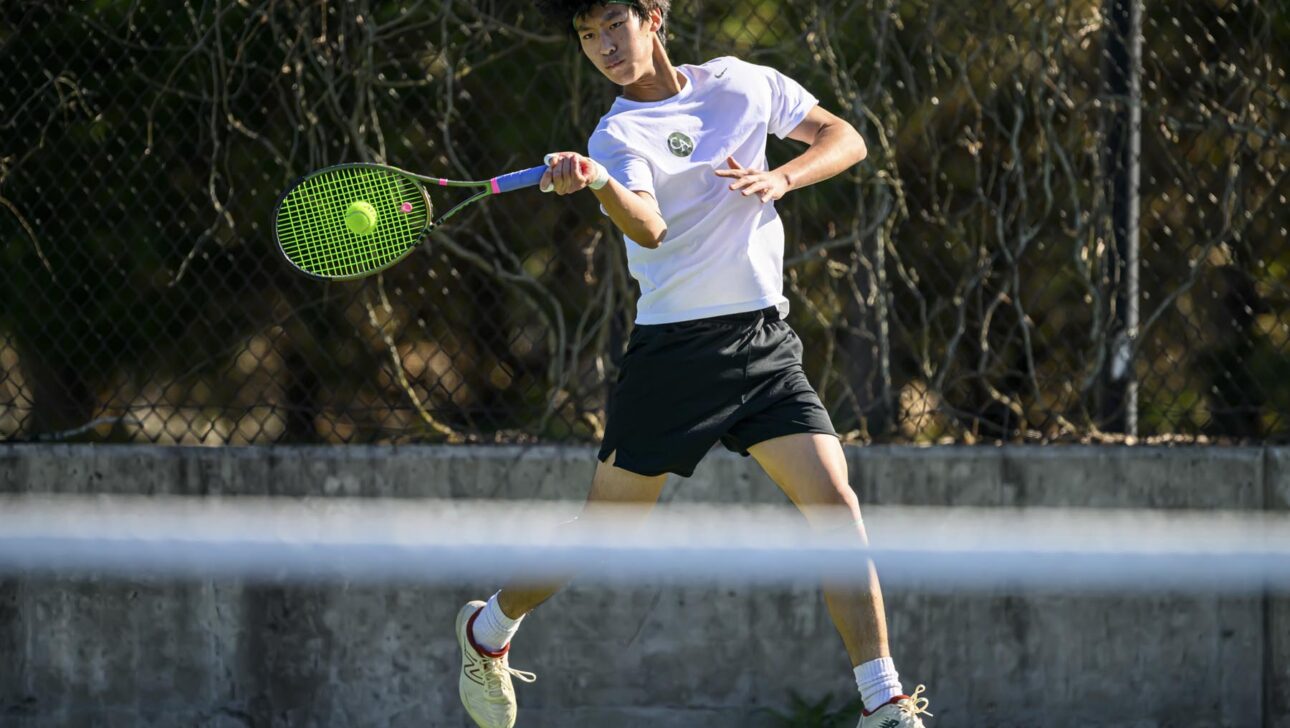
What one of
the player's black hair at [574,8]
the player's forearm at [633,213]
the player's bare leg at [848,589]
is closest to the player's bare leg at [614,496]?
the player's bare leg at [848,589]

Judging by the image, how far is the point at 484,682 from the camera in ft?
13.4

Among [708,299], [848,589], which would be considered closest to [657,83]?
[708,299]

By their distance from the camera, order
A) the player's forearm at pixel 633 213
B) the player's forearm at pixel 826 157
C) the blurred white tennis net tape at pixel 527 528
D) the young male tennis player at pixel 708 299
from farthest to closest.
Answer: the blurred white tennis net tape at pixel 527 528 < the player's forearm at pixel 826 157 < the young male tennis player at pixel 708 299 < the player's forearm at pixel 633 213

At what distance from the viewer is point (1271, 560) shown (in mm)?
2531

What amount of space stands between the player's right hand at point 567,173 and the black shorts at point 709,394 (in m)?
0.57

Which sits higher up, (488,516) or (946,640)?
(488,516)

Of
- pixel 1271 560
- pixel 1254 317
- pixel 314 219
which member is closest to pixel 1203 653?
pixel 1254 317

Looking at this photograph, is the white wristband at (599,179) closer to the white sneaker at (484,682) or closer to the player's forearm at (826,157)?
the player's forearm at (826,157)

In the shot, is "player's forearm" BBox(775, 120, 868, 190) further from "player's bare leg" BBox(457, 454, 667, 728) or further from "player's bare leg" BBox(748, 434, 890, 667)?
"player's bare leg" BBox(457, 454, 667, 728)

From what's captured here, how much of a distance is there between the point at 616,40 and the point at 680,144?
0.27 m

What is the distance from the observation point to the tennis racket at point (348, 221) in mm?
3855

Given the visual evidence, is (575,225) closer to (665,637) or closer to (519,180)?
(665,637)

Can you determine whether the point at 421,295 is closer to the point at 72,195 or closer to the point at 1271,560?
the point at 72,195

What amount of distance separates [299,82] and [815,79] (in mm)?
1576
